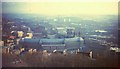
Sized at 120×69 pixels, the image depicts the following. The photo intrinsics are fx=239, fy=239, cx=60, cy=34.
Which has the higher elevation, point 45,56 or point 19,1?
point 19,1

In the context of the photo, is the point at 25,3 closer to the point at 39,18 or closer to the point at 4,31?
the point at 39,18

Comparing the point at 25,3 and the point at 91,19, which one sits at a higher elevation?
the point at 25,3

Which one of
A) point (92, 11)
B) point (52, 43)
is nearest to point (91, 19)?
point (92, 11)

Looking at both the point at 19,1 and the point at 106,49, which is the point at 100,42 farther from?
the point at 19,1

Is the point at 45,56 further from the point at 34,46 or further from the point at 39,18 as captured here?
the point at 39,18

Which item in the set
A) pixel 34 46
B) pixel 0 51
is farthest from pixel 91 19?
pixel 0 51

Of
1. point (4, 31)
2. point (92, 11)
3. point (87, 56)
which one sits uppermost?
point (92, 11)

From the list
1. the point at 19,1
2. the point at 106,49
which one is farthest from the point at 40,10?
the point at 106,49
